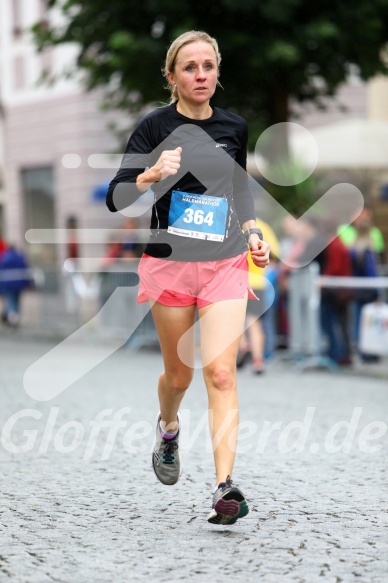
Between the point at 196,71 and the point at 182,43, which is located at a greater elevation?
the point at 182,43

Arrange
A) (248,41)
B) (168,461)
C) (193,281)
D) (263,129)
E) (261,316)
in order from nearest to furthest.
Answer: (193,281), (168,461), (261,316), (248,41), (263,129)

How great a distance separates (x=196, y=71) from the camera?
521 cm

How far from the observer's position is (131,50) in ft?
49.5

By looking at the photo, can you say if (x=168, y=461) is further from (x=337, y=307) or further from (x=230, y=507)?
(x=337, y=307)

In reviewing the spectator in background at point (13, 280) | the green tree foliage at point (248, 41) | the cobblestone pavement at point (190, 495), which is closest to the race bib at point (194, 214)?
the cobblestone pavement at point (190, 495)

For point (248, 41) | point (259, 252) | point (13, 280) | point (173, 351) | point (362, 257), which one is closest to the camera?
point (259, 252)

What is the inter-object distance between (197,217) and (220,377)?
645 mm

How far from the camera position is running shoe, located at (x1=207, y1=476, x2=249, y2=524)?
494cm

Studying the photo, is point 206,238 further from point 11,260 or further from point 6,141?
point 6,141

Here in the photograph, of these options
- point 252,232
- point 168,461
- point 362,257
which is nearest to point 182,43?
point 252,232

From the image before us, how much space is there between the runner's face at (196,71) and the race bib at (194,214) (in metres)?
0.38

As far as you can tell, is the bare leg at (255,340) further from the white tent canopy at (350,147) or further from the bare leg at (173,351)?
the bare leg at (173,351)

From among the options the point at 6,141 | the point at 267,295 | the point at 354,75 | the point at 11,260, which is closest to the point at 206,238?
the point at 267,295

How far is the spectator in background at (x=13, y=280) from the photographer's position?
70.2ft
